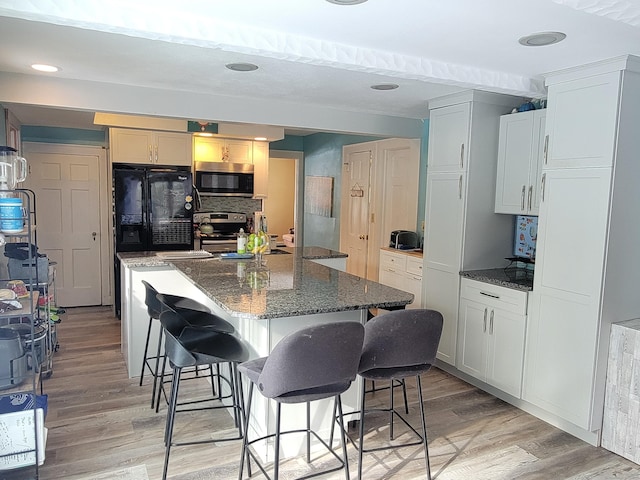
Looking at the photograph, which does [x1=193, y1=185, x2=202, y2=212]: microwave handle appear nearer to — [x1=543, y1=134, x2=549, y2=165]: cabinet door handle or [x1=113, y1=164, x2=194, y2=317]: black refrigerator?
[x1=113, y1=164, x2=194, y2=317]: black refrigerator

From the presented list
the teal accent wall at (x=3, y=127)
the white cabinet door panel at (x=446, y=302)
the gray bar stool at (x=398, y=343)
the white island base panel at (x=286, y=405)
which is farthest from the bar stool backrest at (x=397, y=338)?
the teal accent wall at (x=3, y=127)

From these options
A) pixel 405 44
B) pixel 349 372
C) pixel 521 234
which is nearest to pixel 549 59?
pixel 405 44

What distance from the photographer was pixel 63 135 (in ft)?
18.9

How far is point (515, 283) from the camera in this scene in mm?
3395

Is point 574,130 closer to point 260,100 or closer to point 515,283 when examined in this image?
point 515,283

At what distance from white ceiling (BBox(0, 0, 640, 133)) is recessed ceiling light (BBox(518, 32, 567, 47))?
0.16 ft

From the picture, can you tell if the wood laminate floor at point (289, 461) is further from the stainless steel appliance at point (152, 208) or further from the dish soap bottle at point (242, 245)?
the stainless steel appliance at point (152, 208)

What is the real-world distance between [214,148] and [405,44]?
12.3 feet

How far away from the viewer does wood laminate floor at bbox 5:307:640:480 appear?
2.60 meters

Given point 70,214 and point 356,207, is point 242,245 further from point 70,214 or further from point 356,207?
point 70,214

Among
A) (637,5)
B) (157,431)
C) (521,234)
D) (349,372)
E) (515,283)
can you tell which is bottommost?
(157,431)

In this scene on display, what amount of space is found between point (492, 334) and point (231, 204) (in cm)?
394

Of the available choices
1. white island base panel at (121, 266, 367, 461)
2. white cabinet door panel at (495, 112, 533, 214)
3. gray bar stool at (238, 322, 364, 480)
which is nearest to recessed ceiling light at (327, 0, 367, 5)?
gray bar stool at (238, 322, 364, 480)

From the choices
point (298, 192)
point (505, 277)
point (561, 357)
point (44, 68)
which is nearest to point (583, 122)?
point (505, 277)
